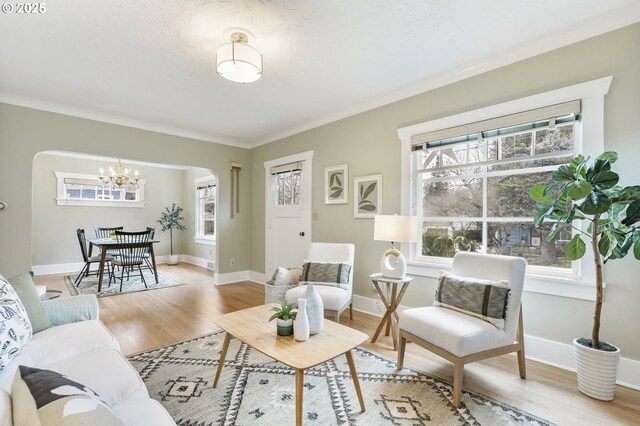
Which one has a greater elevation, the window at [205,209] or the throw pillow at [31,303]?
the window at [205,209]

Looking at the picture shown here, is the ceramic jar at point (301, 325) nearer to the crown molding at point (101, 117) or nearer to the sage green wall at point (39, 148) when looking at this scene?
the sage green wall at point (39, 148)

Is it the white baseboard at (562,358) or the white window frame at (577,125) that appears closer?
the white baseboard at (562,358)

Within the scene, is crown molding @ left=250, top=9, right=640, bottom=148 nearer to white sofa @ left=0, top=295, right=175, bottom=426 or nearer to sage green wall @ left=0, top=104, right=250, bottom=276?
sage green wall @ left=0, top=104, right=250, bottom=276

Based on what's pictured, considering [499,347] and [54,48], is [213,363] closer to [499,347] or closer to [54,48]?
[499,347]

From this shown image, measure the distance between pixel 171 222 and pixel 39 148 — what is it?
387 cm

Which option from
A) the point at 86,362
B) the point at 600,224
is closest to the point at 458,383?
the point at 600,224

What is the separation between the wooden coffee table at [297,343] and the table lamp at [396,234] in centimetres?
97

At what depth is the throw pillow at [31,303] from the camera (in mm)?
1717

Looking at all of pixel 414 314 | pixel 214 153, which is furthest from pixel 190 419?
pixel 214 153

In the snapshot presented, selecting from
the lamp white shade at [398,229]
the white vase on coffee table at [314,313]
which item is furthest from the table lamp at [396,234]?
the white vase on coffee table at [314,313]

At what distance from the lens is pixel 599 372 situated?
187cm

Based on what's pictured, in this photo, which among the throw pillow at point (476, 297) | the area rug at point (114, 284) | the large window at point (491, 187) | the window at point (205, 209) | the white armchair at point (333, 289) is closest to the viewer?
the throw pillow at point (476, 297)

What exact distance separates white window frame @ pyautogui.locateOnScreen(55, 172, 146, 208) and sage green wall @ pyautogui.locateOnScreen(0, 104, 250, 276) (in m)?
3.19

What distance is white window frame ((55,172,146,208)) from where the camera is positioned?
6.16m
